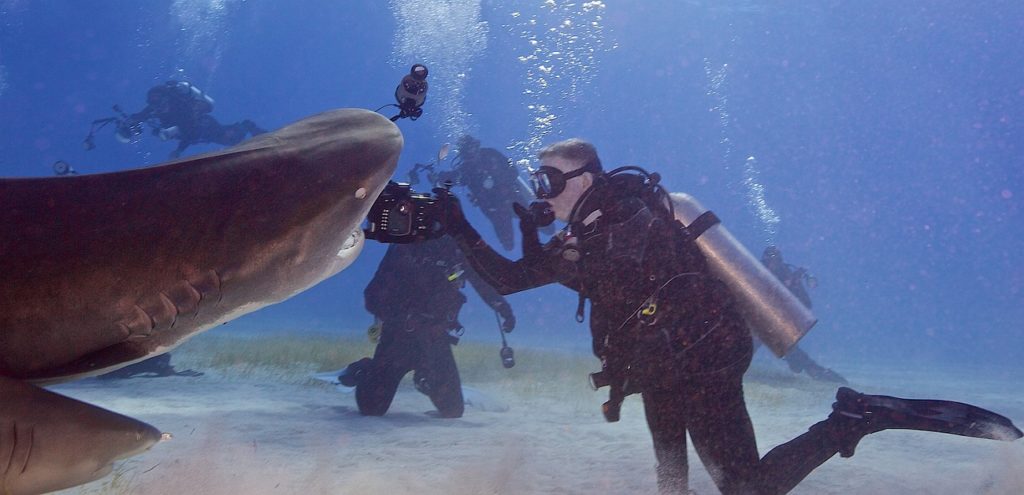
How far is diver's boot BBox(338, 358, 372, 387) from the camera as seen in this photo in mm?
6668

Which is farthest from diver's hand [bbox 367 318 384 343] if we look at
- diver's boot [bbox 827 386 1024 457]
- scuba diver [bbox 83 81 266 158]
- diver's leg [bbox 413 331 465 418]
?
scuba diver [bbox 83 81 266 158]

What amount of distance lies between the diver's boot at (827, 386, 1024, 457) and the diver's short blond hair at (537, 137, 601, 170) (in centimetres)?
236

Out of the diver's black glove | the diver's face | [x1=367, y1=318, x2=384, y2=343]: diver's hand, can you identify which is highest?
the diver's face

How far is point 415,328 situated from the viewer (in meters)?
6.63

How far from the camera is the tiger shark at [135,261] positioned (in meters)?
1.39

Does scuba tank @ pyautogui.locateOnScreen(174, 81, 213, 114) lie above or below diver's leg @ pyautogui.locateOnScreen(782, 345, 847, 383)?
above

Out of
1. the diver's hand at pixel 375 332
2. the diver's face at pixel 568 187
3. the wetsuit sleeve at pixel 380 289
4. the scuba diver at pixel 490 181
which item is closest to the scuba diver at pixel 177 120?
the scuba diver at pixel 490 181

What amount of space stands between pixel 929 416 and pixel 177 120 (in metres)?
15.9

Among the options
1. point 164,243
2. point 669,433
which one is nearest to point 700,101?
point 669,433

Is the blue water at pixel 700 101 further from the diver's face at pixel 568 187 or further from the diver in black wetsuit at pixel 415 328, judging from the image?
the diver's face at pixel 568 187

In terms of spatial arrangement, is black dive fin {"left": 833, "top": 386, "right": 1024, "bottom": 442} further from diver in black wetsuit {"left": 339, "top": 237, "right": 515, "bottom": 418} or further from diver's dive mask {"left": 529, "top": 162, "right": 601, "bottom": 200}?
diver in black wetsuit {"left": 339, "top": 237, "right": 515, "bottom": 418}

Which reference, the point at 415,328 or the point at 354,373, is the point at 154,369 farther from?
the point at 415,328

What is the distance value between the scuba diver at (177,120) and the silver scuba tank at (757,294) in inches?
497

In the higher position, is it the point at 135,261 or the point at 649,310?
the point at 649,310
